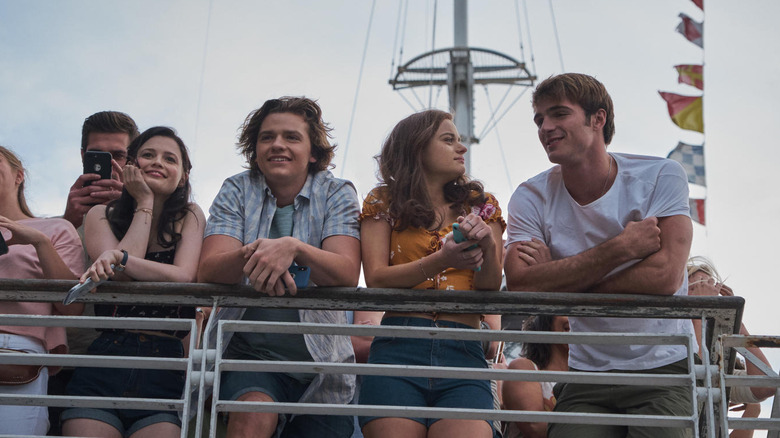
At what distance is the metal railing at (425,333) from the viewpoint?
248 cm

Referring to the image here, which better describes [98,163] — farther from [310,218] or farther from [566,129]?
[566,129]

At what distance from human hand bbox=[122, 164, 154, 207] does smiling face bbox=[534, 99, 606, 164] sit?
1.67 m

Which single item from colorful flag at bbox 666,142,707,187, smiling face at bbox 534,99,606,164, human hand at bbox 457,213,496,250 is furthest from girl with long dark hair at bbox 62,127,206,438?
colorful flag at bbox 666,142,707,187

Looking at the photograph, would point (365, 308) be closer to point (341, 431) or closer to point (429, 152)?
point (341, 431)

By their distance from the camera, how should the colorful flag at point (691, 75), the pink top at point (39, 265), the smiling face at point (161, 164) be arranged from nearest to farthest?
the pink top at point (39, 265), the smiling face at point (161, 164), the colorful flag at point (691, 75)

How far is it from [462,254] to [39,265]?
1.76m

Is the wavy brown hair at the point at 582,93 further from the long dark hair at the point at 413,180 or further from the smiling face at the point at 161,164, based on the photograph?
the smiling face at the point at 161,164

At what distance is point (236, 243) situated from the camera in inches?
127

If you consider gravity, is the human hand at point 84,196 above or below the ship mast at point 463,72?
below

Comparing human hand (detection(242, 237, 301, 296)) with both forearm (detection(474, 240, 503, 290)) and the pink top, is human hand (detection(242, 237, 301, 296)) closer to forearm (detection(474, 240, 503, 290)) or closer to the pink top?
forearm (detection(474, 240, 503, 290))

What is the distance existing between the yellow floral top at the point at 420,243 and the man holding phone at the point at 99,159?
128 cm

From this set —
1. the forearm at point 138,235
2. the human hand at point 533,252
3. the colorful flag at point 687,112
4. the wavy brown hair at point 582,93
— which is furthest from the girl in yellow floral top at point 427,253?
the colorful flag at point 687,112

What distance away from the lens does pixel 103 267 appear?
273cm

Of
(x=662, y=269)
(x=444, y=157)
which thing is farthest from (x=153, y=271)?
(x=662, y=269)
